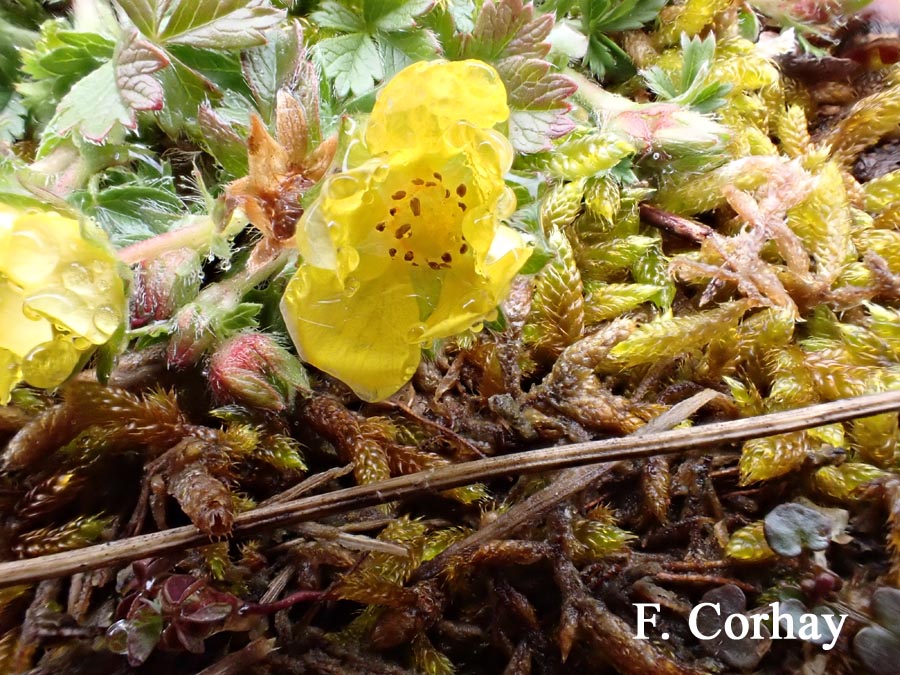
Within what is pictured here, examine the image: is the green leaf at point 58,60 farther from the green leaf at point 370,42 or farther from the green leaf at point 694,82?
the green leaf at point 694,82

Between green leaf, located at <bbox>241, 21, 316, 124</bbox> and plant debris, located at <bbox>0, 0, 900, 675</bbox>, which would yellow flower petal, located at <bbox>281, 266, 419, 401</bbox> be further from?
green leaf, located at <bbox>241, 21, 316, 124</bbox>

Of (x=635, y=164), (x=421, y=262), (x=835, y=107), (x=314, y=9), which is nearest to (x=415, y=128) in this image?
(x=421, y=262)

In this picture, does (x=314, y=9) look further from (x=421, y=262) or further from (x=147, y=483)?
(x=147, y=483)

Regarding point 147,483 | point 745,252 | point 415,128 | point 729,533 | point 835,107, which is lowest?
point 729,533

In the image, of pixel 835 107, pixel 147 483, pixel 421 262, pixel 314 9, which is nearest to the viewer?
pixel 421 262

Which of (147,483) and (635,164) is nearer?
(147,483)

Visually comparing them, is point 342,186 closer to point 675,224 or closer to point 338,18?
point 338,18
